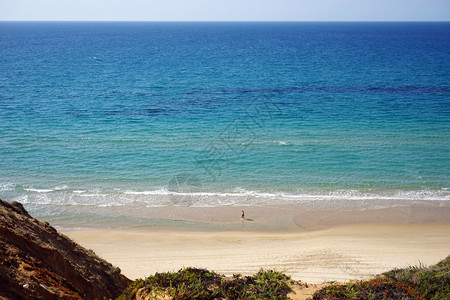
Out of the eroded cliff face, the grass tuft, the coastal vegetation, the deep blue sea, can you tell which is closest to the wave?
the deep blue sea

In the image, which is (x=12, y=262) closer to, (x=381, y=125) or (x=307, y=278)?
(x=307, y=278)

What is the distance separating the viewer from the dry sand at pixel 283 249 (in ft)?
57.3

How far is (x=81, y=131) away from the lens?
36.0 meters

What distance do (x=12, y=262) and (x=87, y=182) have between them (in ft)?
60.5

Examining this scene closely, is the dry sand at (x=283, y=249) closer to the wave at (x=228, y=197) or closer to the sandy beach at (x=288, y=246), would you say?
the sandy beach at (x=288, y=246)

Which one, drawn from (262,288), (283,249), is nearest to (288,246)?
(283,249)

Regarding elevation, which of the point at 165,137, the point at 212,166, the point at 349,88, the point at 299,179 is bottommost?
the point at 299,179

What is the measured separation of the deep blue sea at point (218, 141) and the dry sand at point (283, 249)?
8.30ft

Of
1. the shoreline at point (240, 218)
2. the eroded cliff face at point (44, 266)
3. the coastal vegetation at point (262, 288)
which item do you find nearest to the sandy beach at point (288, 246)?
the shoreline at point (240, 218)

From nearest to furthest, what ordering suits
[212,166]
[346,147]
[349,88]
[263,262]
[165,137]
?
[263,262], [212,166], [346,147], [165,137], [349,88]

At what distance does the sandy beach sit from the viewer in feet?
57.5

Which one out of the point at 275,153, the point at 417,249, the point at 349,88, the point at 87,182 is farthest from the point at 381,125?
the point at 87,182

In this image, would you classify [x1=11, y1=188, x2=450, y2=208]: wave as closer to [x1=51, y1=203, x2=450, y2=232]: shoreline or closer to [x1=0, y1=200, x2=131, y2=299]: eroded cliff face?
[x1=51, y1=203, x2=450, y2=232]: shoreline

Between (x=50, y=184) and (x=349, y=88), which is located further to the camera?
(x=349, y=88)
